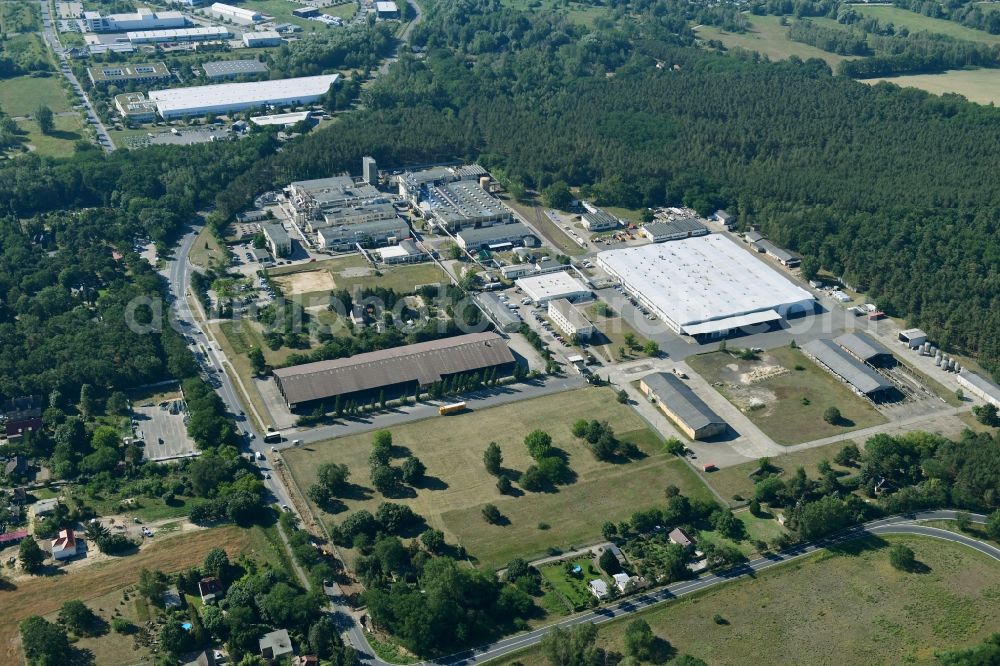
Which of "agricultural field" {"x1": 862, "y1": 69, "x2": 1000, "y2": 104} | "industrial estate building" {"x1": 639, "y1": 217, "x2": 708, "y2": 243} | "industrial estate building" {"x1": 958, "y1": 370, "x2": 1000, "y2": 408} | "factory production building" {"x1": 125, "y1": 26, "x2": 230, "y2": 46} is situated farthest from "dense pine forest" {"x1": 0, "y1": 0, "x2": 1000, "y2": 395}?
"factory production building" {"x1": 125, "y1": 26, "x2": 230, "y2": 46}

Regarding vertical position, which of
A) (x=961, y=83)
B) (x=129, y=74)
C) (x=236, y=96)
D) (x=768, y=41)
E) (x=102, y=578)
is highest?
(x=768, y=41)

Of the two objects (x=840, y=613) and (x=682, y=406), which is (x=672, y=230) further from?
(x=840, y=613)

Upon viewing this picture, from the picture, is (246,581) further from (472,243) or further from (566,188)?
(566,188)

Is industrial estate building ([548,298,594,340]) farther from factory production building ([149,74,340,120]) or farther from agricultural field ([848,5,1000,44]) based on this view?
agricultural field ([848,5,1000,44])

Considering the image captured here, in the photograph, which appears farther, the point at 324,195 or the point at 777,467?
the point at 324,195

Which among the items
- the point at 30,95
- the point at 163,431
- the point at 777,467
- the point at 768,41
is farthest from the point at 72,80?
the point at 777,467

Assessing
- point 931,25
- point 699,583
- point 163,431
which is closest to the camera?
point 699,583

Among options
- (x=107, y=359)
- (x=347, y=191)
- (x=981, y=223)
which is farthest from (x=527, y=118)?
(x=107, y=359)

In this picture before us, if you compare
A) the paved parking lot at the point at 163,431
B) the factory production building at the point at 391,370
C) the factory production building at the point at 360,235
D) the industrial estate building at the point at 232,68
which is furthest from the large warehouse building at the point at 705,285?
the industrial estate building at the point at 232,68
